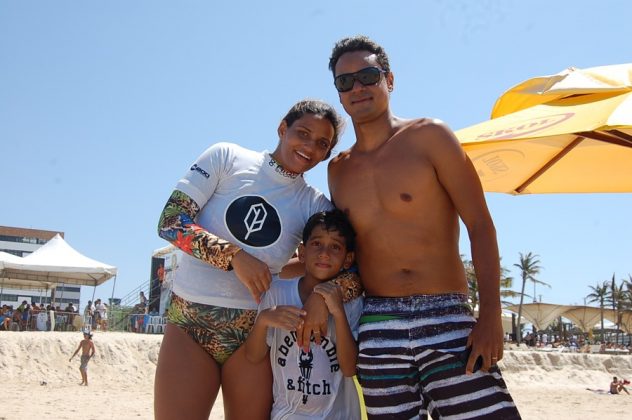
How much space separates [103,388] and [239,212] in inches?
596

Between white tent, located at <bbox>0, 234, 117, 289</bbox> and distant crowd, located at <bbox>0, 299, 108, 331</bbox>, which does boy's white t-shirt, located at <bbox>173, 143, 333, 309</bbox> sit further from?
white tent, located at <bbox>0, 234, 117, 289</bbox>

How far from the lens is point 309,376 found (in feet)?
9.39

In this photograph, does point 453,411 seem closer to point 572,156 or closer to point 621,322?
point 572,156

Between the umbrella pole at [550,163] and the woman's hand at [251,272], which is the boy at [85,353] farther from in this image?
the woman's hand at [251,272]

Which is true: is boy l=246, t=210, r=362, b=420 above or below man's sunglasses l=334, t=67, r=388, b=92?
below

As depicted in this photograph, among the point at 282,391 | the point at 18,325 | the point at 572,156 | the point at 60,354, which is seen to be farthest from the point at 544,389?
the point at 282,391

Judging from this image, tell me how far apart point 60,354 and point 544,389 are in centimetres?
1793

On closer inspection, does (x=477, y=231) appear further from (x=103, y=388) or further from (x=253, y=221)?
(x=103, y=388)

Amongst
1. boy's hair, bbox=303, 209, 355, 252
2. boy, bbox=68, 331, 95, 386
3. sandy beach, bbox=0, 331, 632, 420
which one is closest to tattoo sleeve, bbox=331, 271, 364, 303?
boy's hair, bbox=303, 209, 355, 252

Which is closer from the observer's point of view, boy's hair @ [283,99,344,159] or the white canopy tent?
boy's hair @ [283,99,344,159]

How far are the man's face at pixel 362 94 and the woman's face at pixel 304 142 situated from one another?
166mm

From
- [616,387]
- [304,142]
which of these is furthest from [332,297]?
[616,387]

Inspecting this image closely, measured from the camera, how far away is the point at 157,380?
109 inches

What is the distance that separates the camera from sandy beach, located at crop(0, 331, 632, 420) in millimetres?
12156
